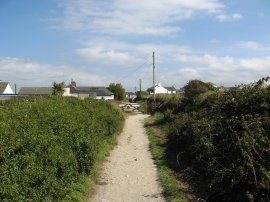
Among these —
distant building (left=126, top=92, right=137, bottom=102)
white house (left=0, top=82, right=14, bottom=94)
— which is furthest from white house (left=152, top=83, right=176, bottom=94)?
white house (left=0, top=82, right=14, bottom=94)

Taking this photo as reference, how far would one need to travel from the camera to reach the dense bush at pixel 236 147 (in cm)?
946

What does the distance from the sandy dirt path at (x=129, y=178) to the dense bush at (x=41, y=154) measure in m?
0.79

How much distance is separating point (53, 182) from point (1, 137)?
1451mm

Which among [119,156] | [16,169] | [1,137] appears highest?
[1,137]

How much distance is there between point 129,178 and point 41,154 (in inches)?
211

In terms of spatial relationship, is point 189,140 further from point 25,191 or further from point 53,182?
point 25,191

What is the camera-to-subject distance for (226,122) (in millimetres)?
13055

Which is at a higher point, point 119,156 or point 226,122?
point 226,122

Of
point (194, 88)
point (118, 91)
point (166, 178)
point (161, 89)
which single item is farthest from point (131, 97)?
point (166, 178)

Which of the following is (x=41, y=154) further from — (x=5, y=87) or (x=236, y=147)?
(x=5, y=87)

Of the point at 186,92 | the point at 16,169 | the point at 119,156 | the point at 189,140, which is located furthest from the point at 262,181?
the point at 186,92

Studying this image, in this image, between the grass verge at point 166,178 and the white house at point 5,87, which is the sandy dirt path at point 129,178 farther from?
the white house at point 5,87

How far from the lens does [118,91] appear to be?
95.1m

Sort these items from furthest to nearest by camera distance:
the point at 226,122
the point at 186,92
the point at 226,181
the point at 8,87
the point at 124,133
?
the point at 8,87, the point at 186,92, the point at 124,133, the point at 226,122, the point at 226,181
